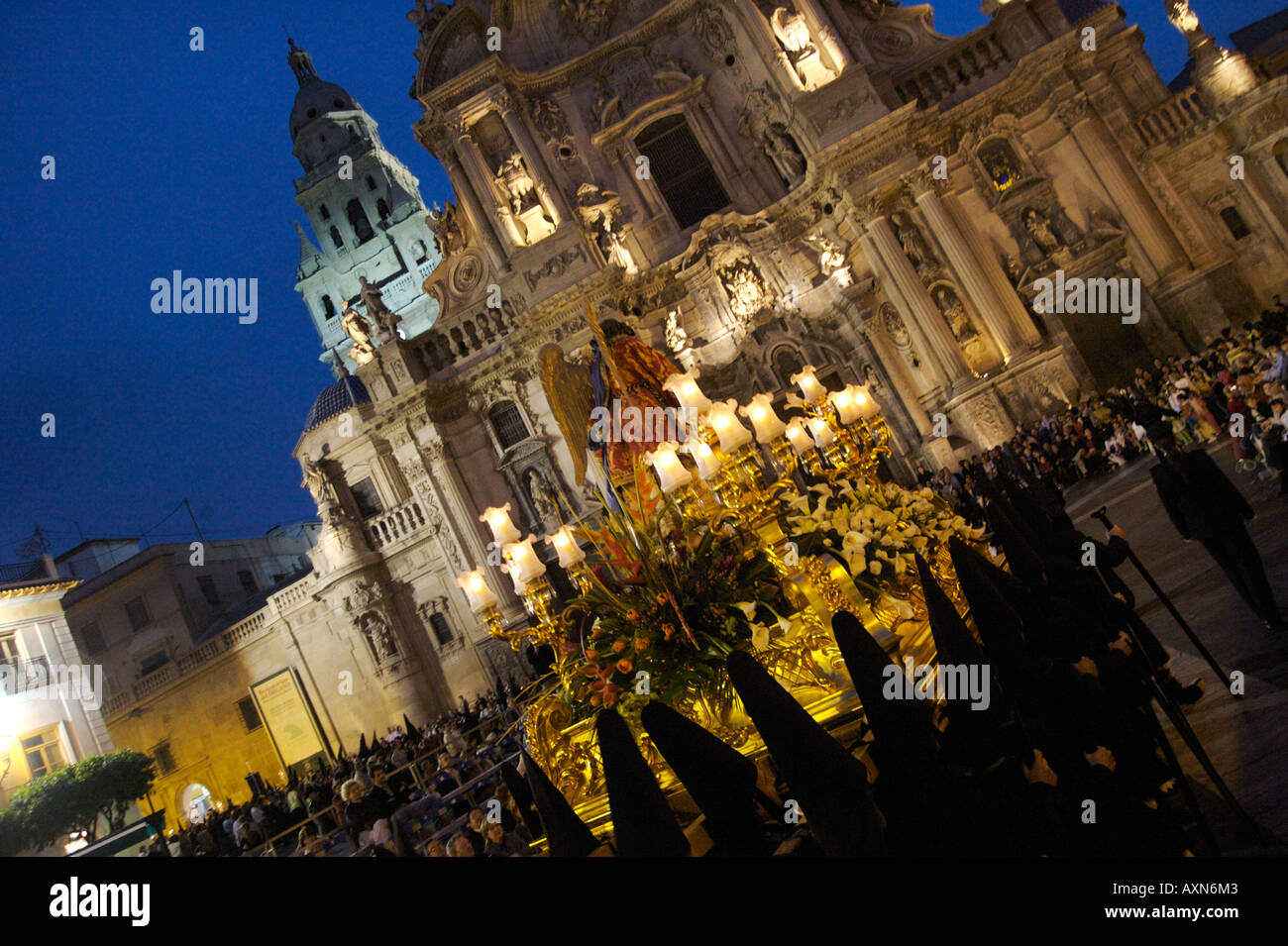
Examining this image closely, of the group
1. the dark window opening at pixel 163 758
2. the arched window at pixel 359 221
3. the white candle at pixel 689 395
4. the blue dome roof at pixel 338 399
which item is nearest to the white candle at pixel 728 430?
the white candle at pixel 689 395

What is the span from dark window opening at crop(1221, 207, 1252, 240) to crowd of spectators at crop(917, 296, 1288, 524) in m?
3.56

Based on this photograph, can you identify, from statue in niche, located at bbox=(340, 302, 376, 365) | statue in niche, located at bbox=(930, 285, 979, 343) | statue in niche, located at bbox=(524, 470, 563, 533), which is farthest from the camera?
statue in niche, located at bbox=(340, 302, 376, 365)

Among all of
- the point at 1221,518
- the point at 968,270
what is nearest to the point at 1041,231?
the point at 968,270

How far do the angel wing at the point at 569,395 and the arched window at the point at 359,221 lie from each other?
4172cm

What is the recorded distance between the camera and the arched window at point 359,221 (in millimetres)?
46625

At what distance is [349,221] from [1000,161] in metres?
38.2

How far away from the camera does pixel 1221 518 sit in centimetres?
479

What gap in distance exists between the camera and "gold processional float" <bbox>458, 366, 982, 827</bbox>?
4734 mm

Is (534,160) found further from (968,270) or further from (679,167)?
(968,270)

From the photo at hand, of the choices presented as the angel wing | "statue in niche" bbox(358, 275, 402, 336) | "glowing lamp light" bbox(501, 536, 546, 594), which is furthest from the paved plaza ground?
"statue in niche" bbox(358, 275, 402, 336)

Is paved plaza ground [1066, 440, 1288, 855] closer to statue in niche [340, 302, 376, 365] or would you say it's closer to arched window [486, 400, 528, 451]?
arched window [486, 400, 528, 451]

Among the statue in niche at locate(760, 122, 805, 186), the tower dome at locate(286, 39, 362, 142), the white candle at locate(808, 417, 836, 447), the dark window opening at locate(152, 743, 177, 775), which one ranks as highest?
the tower dome at locate(286, 39, 362, 142)
